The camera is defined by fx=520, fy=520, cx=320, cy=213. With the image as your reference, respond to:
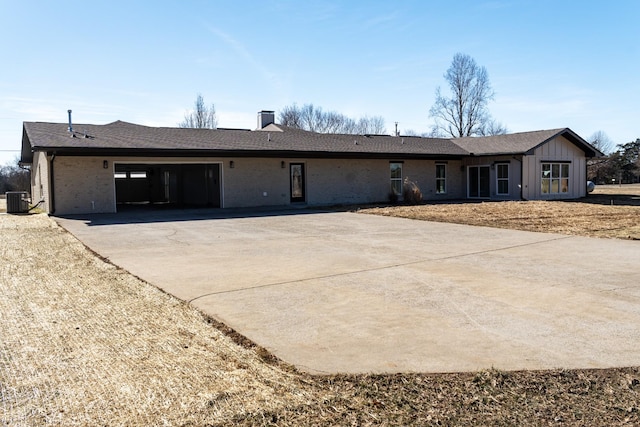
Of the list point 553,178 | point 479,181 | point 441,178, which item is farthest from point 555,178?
point 441,178

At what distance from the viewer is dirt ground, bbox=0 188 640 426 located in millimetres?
3152

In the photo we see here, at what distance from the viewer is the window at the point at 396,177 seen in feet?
86.8

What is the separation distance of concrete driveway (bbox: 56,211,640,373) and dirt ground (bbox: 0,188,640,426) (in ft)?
0.88

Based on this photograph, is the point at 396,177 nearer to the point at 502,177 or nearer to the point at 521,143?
the point at 502,177

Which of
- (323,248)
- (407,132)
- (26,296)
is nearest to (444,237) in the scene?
(323,248)

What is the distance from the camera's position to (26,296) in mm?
6316

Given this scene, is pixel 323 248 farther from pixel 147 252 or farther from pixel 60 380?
pixel 60 380

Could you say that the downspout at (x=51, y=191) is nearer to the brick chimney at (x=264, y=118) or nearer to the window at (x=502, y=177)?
the brick chimney at (x=264, y=118)

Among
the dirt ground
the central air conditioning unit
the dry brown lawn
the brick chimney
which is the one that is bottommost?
the dirt ground

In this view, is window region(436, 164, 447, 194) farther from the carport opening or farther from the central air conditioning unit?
the central air conditioning unit

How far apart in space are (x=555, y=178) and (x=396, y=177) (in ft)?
26.9

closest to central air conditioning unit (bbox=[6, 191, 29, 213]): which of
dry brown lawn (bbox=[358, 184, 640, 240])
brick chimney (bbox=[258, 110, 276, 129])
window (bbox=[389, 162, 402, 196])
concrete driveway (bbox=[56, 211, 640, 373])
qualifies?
concrete driveway (bbox=[56, 211, 640, 373])

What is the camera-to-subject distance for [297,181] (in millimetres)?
→ 23812

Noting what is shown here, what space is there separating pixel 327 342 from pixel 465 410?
1519mm
